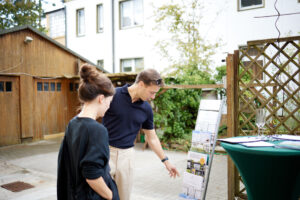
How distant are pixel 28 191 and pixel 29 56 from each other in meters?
6.39

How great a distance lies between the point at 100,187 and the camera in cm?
166

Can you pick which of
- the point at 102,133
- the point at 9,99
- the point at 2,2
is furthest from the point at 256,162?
the point at 2,2

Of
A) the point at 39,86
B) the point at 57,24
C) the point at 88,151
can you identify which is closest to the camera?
the point at 88,151

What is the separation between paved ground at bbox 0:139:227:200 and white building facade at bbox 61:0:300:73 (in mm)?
A: 4944

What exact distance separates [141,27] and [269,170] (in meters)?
12.0

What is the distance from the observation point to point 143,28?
1357 cm

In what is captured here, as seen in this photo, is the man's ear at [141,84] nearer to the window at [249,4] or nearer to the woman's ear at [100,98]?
the woman's ear at [100,98]

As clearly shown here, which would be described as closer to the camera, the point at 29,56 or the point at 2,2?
the point at 29,56

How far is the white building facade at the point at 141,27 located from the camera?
34.4 ft

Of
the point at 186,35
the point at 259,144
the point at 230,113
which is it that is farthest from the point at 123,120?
the point at 186,35

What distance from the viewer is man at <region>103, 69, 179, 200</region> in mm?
2582

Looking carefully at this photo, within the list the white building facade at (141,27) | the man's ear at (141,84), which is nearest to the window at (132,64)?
the white building facade at (141,27)

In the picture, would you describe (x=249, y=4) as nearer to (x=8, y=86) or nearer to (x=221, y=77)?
(x=221, y=77)

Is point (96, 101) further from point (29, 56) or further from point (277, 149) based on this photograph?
point (29, 56)
